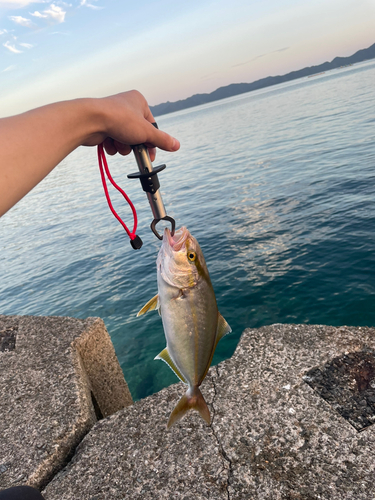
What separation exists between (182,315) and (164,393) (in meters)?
1.57

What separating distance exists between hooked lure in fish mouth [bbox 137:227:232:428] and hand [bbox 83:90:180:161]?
0.53m

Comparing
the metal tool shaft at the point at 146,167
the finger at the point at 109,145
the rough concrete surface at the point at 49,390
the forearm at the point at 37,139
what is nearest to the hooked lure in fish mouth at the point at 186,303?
the metal tool shaft at the point at 146,167

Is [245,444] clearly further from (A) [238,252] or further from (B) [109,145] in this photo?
(A) [238,252]

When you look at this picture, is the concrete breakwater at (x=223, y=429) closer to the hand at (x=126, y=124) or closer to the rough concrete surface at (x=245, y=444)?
the rough concrete surface at (x=245, y=444)

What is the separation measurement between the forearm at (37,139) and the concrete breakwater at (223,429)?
2.27 meters

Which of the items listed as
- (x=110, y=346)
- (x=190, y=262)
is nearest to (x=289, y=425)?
(x=190, y=262)

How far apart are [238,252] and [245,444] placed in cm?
847

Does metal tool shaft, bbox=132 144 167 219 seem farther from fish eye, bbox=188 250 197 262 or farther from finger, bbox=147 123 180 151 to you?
fish eye, bbox=188 250 197 262

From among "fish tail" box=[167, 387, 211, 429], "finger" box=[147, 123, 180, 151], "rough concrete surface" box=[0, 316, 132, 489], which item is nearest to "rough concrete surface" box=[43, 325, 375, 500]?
"rough concrete surface" box=[0, 316, 132, 489]

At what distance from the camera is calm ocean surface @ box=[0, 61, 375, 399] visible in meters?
7.77

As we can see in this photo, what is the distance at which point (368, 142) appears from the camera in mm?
19984

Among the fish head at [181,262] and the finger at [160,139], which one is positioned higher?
the finger at [160,139]

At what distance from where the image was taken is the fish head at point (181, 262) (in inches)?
79.0

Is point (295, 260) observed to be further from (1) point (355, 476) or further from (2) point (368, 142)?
(2) point (368, 142)
